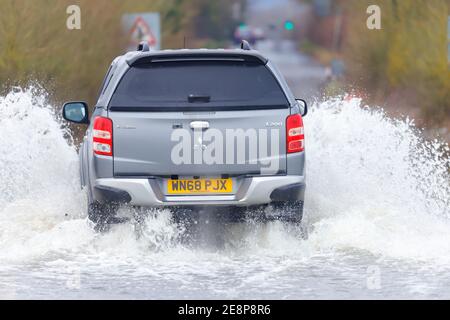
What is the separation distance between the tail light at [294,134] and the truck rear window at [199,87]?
0.57 ft

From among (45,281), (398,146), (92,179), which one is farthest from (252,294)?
(398,146)

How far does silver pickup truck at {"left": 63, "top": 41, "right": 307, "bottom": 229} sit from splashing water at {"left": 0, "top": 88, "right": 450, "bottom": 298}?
1.12 feet

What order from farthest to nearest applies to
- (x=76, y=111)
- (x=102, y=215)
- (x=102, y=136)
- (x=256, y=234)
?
→ (x=76, y=111)
(x=256, y=234)
(x=102, y=215)
(x=102, y=136)

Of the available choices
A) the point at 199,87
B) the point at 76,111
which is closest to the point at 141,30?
the point at 76,111

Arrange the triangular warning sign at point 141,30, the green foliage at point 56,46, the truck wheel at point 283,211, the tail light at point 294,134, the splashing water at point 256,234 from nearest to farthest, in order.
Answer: the splashing water at point 256,234
the tail light at point 294,134
the truck wheel at point 283,211
the green foliage at point 56,46
the triangular warning sign at point 141,30

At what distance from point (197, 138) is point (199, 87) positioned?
534 mm

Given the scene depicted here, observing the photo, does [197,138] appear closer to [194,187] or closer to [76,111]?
[194,187]

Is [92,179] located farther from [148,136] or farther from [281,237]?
[281,237]

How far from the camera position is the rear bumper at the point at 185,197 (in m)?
11.2

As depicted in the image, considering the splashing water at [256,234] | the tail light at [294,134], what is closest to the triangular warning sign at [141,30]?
the splashing water at [256,234]

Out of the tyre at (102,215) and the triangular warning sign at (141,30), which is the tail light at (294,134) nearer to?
the tyre at (102,215)

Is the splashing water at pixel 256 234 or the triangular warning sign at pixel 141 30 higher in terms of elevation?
the splashing water at pixel 256 234

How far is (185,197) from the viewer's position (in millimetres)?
11234

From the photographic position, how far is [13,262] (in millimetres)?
11117
